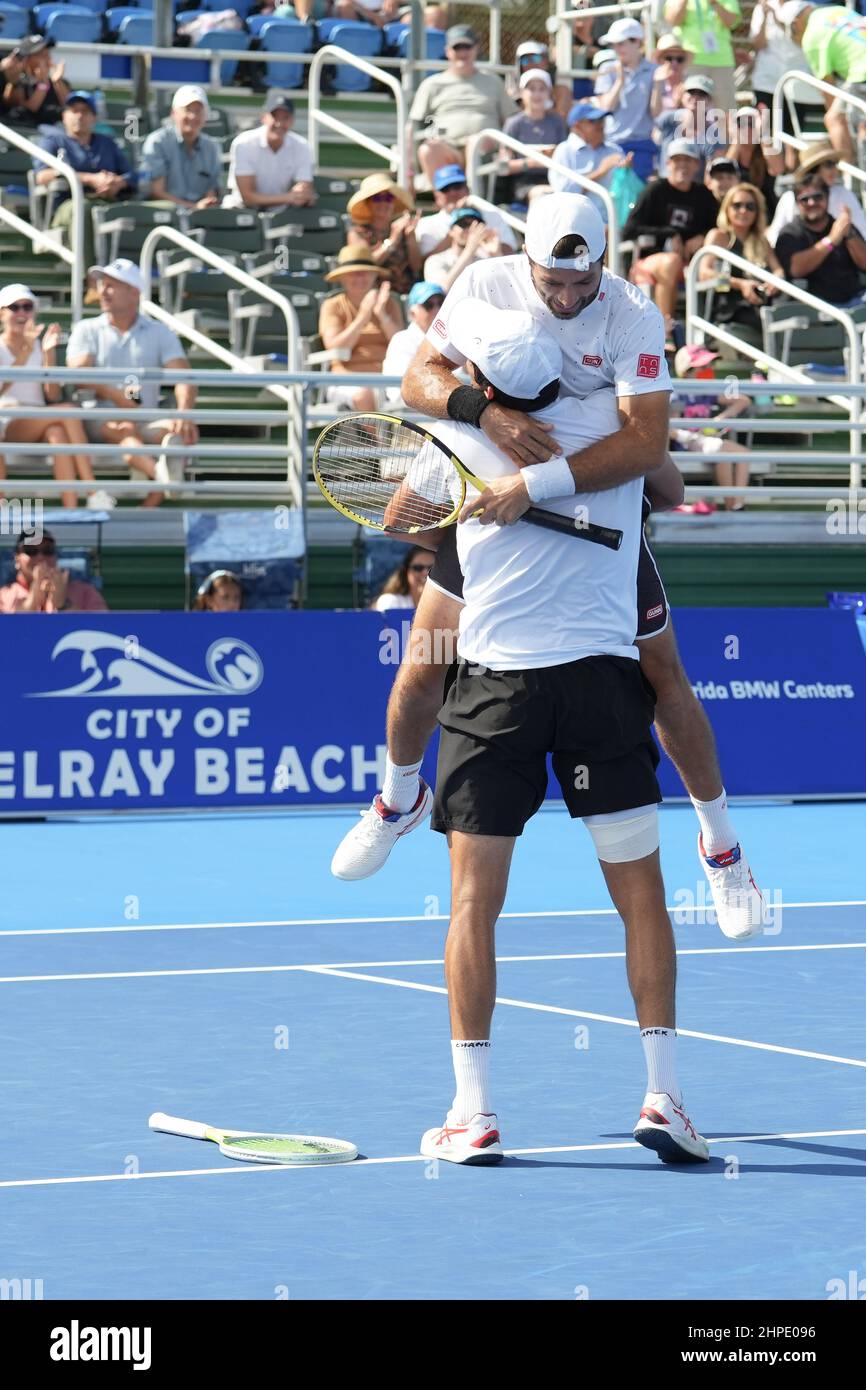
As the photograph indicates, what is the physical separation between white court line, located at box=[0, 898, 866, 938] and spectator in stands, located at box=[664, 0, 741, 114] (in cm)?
1360

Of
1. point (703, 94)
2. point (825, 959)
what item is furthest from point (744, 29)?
point (825, 959)

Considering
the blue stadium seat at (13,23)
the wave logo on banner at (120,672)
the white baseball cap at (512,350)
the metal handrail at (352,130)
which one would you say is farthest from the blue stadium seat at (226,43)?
the white baseball cap at (512,350)

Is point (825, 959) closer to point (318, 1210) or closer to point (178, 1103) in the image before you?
point (178, 1103)

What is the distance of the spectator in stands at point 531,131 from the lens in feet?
69.9

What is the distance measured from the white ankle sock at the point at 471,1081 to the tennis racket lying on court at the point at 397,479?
132cm

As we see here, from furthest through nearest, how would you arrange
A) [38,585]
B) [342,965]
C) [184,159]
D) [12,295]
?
[184,159]
[12,295]
[38,585]
[342,965]

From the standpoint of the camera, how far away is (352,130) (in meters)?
21.3

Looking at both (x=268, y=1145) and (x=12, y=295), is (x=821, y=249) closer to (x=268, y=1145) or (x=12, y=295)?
(x=12, y=295)

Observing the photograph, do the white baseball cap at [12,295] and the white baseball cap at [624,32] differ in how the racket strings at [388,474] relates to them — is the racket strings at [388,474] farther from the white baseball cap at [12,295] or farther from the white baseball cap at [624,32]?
the white baseball cap at [624,32]

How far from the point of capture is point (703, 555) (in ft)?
58.3

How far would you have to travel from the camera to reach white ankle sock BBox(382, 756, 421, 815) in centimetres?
698

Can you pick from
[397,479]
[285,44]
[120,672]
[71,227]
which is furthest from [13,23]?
[397,479]

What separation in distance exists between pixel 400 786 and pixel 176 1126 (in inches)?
49.8

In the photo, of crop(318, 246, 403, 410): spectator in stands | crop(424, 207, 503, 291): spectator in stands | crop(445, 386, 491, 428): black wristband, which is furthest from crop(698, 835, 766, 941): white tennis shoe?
crop(424, 207, 503, 291): spectator in stands
